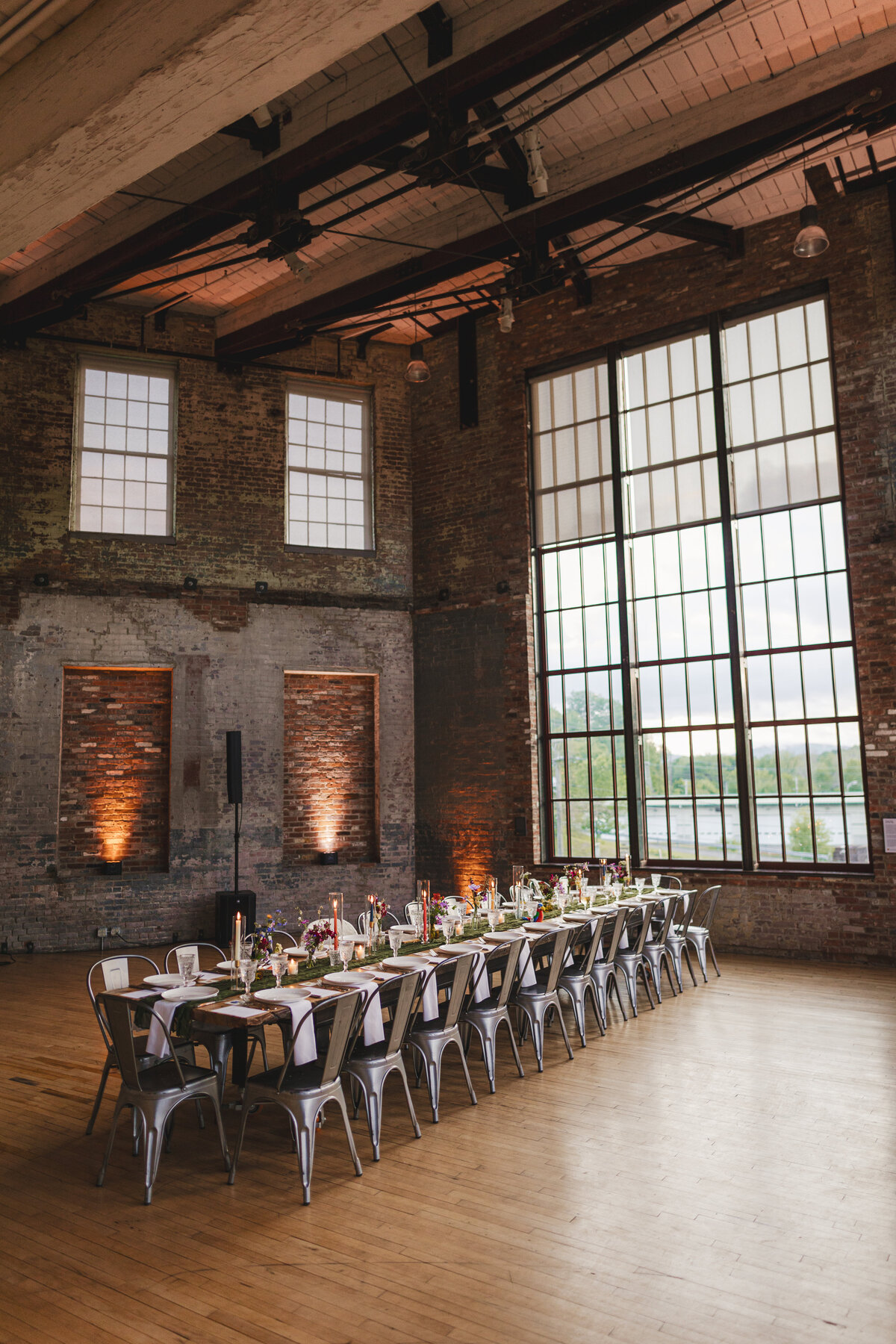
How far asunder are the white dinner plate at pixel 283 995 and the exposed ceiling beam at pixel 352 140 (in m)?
6.49

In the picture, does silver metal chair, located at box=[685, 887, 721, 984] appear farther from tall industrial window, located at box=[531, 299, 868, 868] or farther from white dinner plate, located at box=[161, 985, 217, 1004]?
white dinner plate, located at box=[161, 985, 217, 1004]

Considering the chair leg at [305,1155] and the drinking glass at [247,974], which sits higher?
the drinking glass at [247,974]

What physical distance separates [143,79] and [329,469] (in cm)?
1024

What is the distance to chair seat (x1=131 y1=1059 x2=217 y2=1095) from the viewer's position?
440cm

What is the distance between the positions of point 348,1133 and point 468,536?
929 cm

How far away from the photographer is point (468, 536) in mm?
12711

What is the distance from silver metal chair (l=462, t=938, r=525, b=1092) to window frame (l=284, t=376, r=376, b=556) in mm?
7703

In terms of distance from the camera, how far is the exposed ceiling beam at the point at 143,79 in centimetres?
277

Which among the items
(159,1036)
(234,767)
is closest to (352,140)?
(234,767)

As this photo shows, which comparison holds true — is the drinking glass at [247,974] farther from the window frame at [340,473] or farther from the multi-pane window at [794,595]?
the window frame at [340,473]

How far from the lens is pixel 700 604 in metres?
10.9

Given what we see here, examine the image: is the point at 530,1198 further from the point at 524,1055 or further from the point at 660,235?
the point at 660,235

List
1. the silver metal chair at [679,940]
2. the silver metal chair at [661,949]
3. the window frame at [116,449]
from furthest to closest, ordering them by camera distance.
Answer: the window frame at [116,449] → the silver metal chair at [679,940] → the silver metal chair at [661,949]

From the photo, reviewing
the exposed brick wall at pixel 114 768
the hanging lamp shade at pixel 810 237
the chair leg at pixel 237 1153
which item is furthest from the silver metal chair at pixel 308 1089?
the exposed brick wall at pixel 114 768
